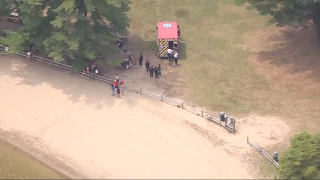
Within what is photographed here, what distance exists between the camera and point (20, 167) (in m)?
31.8

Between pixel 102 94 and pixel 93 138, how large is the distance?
502 centimetres

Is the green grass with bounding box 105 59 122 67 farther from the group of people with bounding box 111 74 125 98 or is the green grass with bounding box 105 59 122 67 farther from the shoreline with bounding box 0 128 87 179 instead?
the shoreline with bounding box 0 128 87 179

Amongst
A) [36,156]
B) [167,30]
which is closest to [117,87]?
[36,156]

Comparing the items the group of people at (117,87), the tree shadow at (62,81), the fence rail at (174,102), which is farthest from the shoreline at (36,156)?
the fence rail at (174,102)

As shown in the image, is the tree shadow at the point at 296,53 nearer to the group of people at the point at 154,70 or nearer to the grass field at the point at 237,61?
the grass field at the point at 237,61

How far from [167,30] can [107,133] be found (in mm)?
12688

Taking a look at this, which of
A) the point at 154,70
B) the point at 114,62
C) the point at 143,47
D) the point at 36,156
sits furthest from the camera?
the point at 143,47

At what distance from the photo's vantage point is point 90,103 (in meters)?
36.3

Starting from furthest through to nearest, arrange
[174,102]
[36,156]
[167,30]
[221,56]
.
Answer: [167,30] < [221,56] < [174,102] < [36,156]

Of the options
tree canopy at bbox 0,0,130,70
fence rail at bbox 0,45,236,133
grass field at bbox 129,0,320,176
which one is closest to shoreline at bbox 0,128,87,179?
tree canopy at bbox 0,0,130,70

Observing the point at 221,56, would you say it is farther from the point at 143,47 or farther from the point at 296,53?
the point at 143,47

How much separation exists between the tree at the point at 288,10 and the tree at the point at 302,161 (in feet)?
41.6

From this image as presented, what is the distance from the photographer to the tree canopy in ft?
121

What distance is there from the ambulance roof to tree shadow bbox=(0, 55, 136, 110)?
7.01 meters
